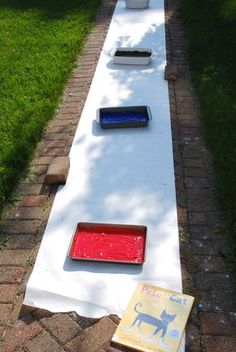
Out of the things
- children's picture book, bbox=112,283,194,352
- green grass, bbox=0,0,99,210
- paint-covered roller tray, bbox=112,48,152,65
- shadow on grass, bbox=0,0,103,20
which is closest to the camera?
children's picture book, bbox=112,283,194,352

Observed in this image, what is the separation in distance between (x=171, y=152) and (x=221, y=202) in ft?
2.46

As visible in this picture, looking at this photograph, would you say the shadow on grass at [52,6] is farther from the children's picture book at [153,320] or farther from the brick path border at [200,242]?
the children's picture book at [153,320]

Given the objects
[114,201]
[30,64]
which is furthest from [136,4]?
[114,201]

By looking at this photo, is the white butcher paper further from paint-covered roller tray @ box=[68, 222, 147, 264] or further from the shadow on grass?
the shadow on grass

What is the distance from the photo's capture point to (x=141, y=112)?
152 inches

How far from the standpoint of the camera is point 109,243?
2.57 m

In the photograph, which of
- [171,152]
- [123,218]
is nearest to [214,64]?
[171,152]

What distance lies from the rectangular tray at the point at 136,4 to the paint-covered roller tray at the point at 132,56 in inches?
86.9

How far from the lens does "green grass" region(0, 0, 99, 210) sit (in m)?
3.50

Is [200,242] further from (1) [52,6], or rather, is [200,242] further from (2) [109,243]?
(1) [52,6]

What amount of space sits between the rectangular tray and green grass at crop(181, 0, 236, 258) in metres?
0.65

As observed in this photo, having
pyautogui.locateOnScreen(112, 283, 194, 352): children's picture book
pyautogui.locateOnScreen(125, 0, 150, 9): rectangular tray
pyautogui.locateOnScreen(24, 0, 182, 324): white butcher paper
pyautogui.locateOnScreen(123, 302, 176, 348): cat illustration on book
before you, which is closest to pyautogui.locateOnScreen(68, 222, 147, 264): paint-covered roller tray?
pyautogui.locateOnScreen(24, 0, 182, 324): white butcher paper

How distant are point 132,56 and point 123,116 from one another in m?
1.53

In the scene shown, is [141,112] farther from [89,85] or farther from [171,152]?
[89,85]
